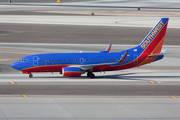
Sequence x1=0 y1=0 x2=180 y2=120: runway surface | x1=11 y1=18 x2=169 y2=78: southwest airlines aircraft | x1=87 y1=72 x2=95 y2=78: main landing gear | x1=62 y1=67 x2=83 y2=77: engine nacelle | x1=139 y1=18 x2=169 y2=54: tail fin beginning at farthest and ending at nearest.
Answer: x1=139 y1=18 x2=169 y2=54: tail fin → x1=87 y1=72 x2=95 y2=78: main landing gear → x1=11 y1=18 x2=169 y2=78: southwest airlines aircraft → x1=62 y1=67 x2=83 y2=77: engine nacelle → x1=0 y1=0 x2=180 y2=120: runway surface

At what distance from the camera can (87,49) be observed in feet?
201

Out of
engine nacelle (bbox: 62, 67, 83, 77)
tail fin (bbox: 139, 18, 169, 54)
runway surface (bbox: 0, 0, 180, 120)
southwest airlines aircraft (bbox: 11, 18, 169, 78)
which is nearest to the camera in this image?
runway surface (bbox: 0, 0, 180, 120)

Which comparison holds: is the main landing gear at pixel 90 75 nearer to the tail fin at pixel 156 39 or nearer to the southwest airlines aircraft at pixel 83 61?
the southwest airlines aircraft at pixel 83 61

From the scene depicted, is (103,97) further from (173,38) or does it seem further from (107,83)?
(173,38)

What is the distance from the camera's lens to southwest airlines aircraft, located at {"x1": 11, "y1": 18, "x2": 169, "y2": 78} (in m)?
37.5

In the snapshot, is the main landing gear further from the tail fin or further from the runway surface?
the tail fin

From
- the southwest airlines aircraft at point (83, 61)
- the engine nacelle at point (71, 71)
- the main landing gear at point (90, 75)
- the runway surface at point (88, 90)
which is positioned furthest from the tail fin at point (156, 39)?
the engine nacelle at point (71, 71)

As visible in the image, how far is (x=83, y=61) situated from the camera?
3794cm

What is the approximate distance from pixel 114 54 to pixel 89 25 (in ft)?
199

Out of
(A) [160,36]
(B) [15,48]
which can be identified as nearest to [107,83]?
(A) [160,36]

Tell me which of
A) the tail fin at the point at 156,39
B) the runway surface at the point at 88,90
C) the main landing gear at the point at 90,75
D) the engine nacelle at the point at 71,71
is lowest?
the runway surface at the point at 88,90

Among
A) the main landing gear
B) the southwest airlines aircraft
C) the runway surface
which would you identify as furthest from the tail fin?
the main landing gear

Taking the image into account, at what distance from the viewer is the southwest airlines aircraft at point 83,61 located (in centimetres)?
3747

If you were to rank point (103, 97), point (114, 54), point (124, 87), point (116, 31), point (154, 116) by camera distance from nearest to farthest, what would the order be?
point (154, 116) → point (103, 97) → point (124, 87) → point (114, 54) → point (116, 31)
